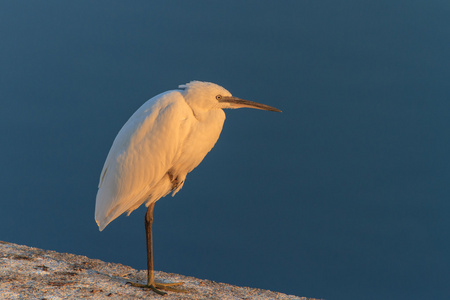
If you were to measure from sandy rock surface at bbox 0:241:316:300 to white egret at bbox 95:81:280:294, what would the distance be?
70 cm

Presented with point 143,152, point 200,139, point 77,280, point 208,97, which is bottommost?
point 77,280

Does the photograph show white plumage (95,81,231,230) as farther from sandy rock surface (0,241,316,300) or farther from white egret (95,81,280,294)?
sandy rock surface (0,241,316,300)

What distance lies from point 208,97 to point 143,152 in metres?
0.79

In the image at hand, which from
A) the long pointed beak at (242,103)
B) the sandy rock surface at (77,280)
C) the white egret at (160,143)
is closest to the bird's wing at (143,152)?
the white egret at (160,143)

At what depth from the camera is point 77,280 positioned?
5.60 meters

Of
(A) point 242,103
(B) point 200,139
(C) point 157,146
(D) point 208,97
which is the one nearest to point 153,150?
(C) point 157,146

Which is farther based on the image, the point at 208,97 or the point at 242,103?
the point at 242,103

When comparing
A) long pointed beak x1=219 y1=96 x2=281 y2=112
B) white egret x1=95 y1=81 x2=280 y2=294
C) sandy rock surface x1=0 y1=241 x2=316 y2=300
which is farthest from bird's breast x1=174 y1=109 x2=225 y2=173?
sandy rock surface x1=0 y1=241 x2=316 y2=300

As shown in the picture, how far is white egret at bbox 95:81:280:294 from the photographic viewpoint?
16.4ft

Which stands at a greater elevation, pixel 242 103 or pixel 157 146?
pixel 242 103

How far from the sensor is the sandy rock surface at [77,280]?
516 cm

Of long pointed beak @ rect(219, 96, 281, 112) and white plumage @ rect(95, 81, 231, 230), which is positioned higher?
long pointed beak @ rect(219, 96, 281, 112)

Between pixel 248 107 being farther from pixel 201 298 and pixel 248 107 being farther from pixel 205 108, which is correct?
pixel 201 298

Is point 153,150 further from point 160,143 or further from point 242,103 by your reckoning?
point 242,103
